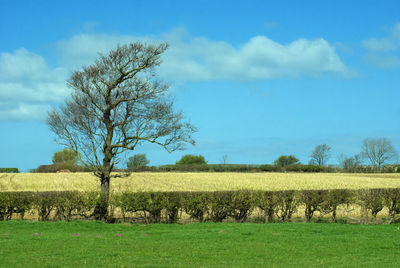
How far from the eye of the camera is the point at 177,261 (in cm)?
1077

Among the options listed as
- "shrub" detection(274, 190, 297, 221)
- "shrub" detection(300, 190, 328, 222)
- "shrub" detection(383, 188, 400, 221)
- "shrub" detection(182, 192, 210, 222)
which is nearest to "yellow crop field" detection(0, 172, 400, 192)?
"shrub" detection(300, 190, 328, 222)

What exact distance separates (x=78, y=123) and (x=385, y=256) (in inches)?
630

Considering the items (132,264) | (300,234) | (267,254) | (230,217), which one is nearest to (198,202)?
(230,217)

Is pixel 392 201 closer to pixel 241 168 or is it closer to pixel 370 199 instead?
pixel 370 199

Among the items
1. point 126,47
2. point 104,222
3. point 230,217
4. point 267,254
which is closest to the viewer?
point 267,254

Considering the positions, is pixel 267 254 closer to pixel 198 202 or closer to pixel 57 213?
pixel 198 202

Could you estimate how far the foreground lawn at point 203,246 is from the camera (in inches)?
424

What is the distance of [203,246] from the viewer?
1284 centimetres

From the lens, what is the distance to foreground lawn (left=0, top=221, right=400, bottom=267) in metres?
10.8

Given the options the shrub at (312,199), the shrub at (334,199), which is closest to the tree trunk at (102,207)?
the shrub at (312,199)

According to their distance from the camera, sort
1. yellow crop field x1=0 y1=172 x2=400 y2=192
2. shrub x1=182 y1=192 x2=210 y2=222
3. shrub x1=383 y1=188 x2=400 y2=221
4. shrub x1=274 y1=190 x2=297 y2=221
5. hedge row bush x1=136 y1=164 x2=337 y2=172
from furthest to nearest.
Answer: hedge row bush x1=136 y1=164 x2=337 y2=172, yellow crop field x1=0 y1=172 x2=400 y2=192, shrub x1=383 y1=188 x2=400 y2=221, shrub x1=274 y1=190 x2=297 y2=221, shrub x1=182 y1=192 x2=210 y2=222

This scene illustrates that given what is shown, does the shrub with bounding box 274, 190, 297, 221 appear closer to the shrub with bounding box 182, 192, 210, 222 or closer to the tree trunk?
the shrub with bounding box 182, 192, 210, 222

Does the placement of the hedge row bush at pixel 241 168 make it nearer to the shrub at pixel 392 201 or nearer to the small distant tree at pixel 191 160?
the small distant tree at pixel 191 160

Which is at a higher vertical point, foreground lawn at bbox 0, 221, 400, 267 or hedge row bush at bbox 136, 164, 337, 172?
hedge row bush at bbox 136, 164, 337, 172
